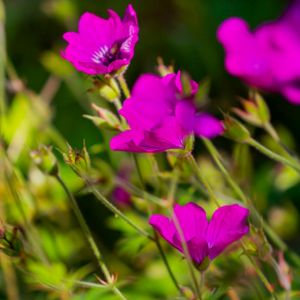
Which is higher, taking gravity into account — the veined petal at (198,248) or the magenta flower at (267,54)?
the magenta flower at (267,54)

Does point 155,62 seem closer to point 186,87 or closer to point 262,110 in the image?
point 262,110

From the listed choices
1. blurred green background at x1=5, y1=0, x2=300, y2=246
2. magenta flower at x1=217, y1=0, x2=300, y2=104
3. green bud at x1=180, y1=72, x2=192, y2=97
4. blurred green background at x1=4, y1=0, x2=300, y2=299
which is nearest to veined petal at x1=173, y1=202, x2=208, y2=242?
green bud at x1=180, y1=72, x2=192, y2=97

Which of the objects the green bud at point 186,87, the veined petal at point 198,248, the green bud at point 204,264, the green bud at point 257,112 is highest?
the green bud at point 186,87

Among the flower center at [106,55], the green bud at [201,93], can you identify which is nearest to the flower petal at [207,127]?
the green bud at [201,93]

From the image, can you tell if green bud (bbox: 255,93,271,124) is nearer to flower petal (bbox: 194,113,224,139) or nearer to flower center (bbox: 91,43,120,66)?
flower petal (bbox: 194,113,224,139)

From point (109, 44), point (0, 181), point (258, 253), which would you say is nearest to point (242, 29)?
point (109, 44)

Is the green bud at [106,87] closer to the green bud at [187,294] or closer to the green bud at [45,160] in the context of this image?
the green bud at [45,160]

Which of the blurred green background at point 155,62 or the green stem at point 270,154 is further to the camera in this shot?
the blurred green background at point 155,62

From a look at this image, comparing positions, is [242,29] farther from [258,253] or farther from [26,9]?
[26,9]
